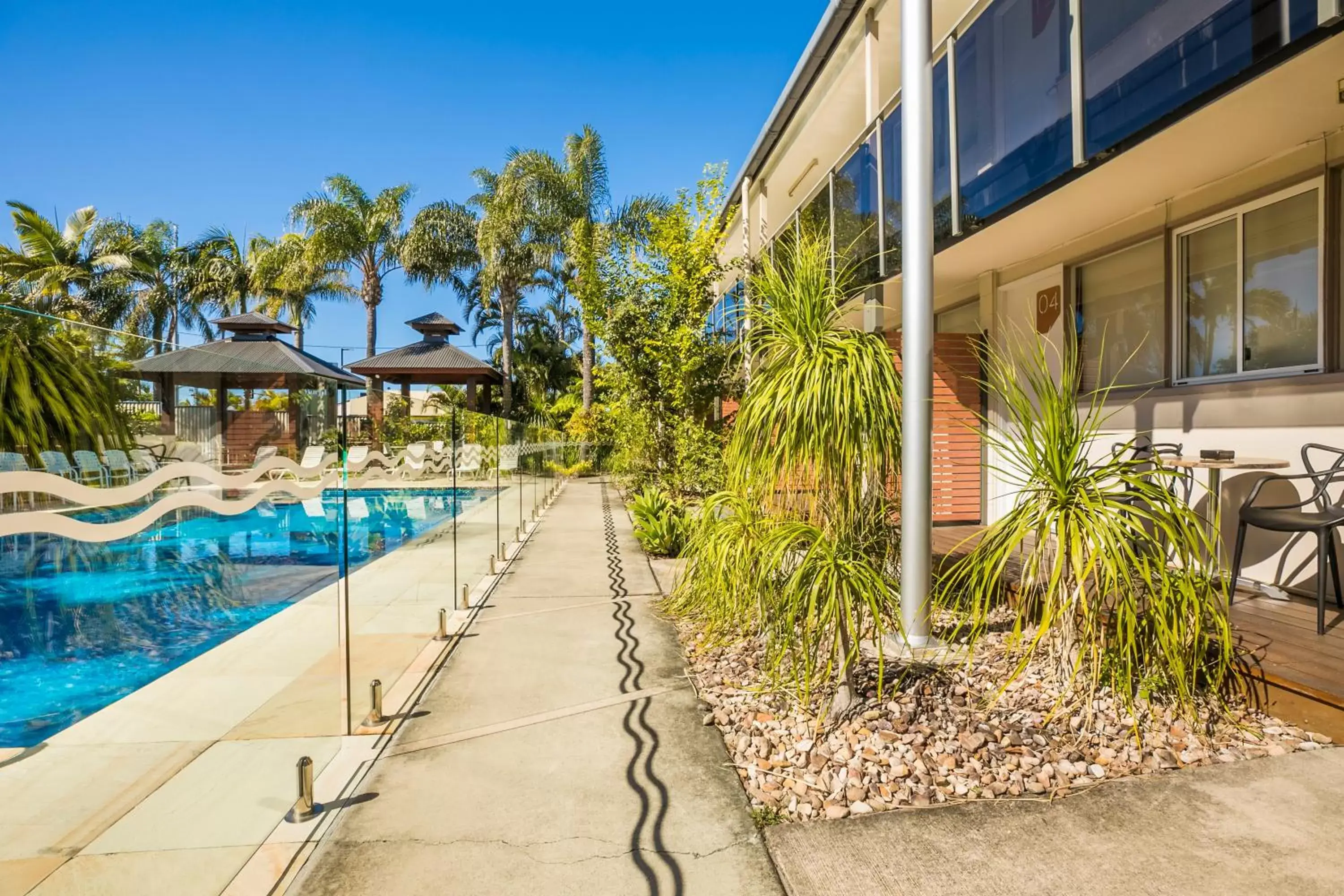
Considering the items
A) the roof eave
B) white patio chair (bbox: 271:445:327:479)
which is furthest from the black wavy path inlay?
the roof eave

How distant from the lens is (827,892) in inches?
77.5

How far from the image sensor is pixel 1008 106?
546 centimetres

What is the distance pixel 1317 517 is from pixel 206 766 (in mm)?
5025

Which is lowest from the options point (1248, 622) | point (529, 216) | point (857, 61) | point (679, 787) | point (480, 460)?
point (679, 787)

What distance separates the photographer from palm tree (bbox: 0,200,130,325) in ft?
84.7

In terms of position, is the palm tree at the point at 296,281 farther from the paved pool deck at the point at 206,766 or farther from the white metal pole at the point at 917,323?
the white metal pole at the point at 917,323

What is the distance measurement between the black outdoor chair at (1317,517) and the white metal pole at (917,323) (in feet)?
5.74

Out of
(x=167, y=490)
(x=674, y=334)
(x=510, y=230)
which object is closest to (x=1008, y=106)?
(x=674, y=334)

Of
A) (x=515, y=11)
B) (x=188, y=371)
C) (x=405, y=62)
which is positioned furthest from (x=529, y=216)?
(x=188, y=371)

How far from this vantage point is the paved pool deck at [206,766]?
5.78ft

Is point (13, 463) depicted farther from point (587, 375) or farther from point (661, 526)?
point (587, 375)

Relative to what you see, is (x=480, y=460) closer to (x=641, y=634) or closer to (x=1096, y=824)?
(x=641, y=634)

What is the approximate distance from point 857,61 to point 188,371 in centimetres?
726

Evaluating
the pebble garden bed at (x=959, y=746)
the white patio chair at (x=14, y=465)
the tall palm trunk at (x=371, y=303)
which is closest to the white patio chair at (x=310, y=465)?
the white patio chair at (x=14, y=465)
